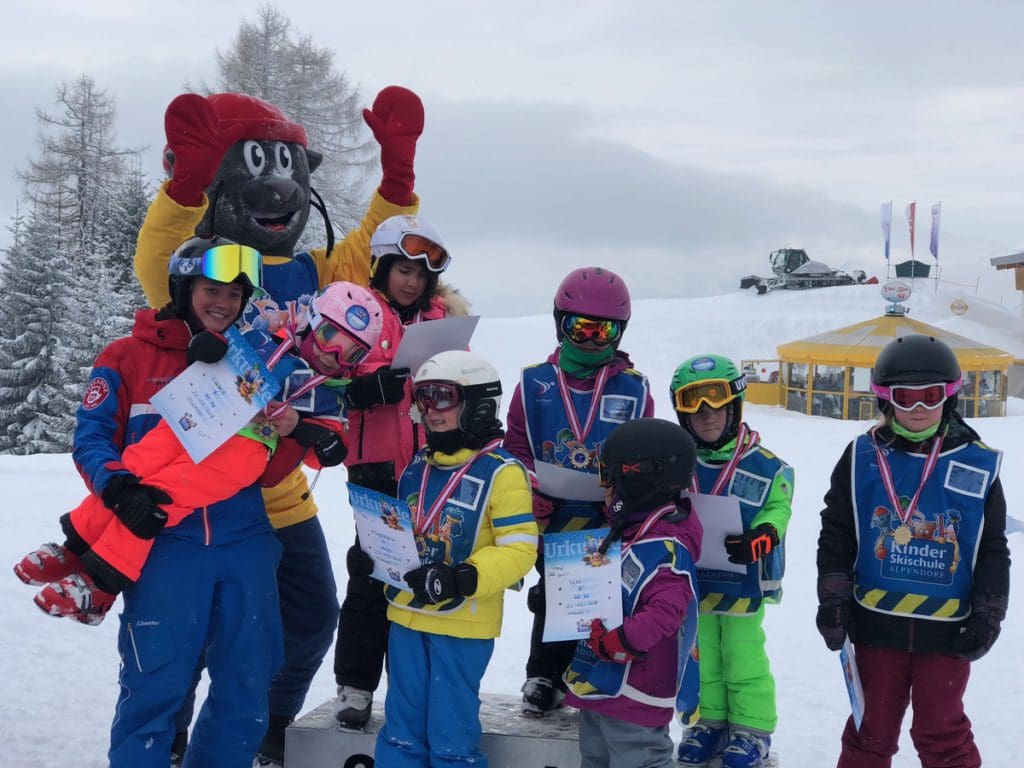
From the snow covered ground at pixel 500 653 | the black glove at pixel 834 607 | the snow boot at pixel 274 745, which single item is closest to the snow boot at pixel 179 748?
the snow boot at pixel 274 745

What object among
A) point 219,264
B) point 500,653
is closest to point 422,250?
point 219,264

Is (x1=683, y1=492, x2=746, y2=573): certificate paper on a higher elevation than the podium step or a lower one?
higher

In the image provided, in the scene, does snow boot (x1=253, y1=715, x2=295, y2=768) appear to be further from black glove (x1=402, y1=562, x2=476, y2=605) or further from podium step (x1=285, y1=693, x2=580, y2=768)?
black glove (x1=402, y1=562, x2=476, y2=605)

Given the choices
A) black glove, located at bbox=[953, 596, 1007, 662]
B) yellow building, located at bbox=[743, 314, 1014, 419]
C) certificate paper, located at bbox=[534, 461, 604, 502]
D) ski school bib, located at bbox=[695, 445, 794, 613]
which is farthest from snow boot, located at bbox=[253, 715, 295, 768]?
yellow building, located at bbox=[743, 314, 1014, 419]

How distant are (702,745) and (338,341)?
7.27ft

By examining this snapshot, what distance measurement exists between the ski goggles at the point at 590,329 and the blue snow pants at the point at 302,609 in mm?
1528

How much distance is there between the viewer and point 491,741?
3986 mm

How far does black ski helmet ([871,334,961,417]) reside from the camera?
382 centimetres

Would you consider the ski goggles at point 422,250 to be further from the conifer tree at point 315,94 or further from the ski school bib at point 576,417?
the conifer tree at point 315,94

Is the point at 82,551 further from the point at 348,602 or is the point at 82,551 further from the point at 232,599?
the point at 348,602

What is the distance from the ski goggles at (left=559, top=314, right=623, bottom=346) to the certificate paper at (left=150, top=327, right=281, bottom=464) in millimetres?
1279

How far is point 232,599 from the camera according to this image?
143 inches

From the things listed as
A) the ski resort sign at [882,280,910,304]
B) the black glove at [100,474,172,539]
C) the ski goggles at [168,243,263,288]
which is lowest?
the black glove at [100,474,172,539]

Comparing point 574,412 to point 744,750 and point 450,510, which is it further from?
point 744,750
